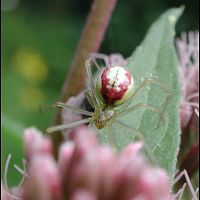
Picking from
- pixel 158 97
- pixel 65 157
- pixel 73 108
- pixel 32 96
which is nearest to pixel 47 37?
pixel 32 96

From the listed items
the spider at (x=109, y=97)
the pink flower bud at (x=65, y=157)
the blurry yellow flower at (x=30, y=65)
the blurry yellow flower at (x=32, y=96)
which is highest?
the blurry yellow flower at (x=30, y=65)

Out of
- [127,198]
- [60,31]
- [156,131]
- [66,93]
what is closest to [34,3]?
[60,31]

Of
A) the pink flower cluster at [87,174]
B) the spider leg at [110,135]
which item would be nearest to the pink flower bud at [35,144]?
the pink flower cluster at [87,174]

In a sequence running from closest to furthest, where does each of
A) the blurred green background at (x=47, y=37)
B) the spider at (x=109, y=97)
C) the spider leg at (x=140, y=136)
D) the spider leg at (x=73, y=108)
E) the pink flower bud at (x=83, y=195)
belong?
the pink flower bud at (x=83, y=195)
the spider leg at (x=140, y=136)
the spider at (x=109, y=97)
the spider leg at (x=73, y=108)
the blurred green background at (x=47, y=37)

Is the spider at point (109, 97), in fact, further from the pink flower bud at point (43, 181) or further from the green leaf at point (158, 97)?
the pink flower bud at point (43, 181)

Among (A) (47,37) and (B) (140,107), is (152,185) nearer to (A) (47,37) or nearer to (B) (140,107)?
(B) (140,107)
